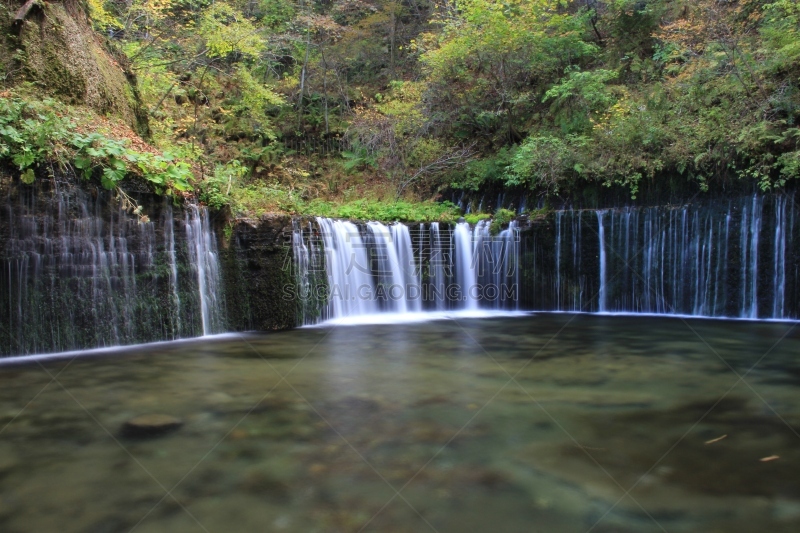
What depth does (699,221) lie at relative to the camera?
38.4 ft

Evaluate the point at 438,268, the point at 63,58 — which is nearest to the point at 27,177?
the point at 63,58

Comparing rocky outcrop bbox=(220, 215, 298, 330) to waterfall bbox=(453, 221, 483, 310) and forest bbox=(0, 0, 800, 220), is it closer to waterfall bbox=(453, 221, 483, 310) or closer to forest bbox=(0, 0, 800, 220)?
forest bbox=(0, 0, 800, 220)

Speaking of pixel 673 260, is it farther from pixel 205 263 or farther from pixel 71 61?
pixel 71 61

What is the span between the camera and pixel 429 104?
17.7 meters

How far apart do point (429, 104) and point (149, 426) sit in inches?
592

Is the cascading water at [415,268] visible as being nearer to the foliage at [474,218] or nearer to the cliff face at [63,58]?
the foliage at [474,218]

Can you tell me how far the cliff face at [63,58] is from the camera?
326 inches

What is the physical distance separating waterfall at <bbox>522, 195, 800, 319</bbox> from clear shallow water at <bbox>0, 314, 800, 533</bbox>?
368cm

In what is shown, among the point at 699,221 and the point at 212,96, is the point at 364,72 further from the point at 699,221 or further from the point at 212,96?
the point at 699,221

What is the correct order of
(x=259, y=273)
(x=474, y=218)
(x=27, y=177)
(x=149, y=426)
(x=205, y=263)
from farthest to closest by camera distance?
1. (x=474, y=218)
2. (x=259, y=273)
3. (x=205, y=263)
4. (x=27, y=177)
5. (x=149, y=426)

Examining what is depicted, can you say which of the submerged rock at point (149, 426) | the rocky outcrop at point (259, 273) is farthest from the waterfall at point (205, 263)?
the submerged rock at point (149, 426)

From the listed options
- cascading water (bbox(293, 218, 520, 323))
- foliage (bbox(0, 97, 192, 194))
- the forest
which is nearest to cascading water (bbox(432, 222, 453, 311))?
cascading water (bbox(293, 218, 520, 323))

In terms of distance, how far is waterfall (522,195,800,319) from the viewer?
425 inches

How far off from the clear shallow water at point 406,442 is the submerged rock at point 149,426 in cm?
11
